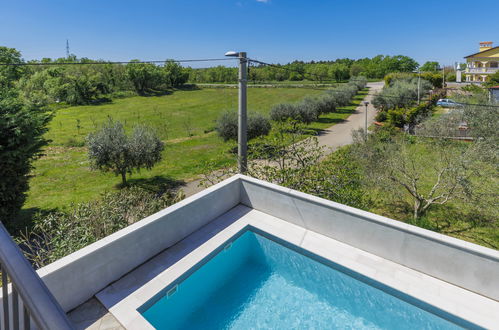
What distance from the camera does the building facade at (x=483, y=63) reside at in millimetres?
45531

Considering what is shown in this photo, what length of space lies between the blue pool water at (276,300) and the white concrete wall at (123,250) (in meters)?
0.79

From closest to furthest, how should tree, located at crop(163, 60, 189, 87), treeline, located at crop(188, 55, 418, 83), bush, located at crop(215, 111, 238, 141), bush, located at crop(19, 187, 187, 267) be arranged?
bush, located at crop(19, 187, 187, 267) < bush, located at crop(215, 111, 238, 141) < tree, located at crop(163, 60, 189, 87) < treeline, located at crop(188, 55, 418, 83)

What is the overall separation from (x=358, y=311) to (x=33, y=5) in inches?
373

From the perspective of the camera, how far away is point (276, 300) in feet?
16.2

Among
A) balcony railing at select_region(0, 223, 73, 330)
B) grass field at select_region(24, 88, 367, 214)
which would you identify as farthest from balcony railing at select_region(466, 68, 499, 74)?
balcony railing at select_region(0, 223, 73, 330)

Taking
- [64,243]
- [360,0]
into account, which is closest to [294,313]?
[64,243]

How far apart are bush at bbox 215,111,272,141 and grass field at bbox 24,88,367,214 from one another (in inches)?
36.0

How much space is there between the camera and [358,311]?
465 cm

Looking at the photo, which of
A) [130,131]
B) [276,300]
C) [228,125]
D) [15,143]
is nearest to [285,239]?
[276,300]

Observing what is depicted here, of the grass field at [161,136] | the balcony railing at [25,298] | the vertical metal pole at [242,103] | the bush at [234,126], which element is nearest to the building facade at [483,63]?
the grass field at [161,136]

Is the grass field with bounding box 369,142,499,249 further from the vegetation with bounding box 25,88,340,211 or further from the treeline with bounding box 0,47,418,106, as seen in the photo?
the treeline with bounding box 0,47,418,106

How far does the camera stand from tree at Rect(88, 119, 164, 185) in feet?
40.7

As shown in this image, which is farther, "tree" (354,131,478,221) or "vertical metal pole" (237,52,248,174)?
"tree" (354,131,478,221)

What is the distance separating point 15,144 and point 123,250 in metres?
6.20
